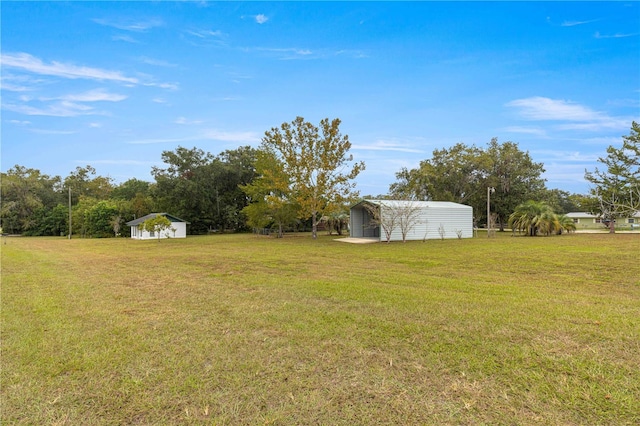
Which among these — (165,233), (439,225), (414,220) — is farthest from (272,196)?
(165,233)

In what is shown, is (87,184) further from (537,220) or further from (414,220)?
(537,220)

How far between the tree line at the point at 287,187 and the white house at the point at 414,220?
2.10m

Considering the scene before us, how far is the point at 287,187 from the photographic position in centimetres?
2441

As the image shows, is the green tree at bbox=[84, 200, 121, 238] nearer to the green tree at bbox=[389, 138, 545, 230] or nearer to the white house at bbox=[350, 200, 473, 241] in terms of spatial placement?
the white house at bbox=[350, 200, 473, 241]

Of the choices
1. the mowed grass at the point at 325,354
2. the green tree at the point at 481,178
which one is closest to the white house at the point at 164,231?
the green tree at the point at 481,178

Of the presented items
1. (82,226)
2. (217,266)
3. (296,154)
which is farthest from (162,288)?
(82,226)

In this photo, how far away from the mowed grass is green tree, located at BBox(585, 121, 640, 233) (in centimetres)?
2569

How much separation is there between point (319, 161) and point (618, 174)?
922 inches

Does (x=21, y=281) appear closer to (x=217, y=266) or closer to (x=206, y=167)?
(x=217, y=266)

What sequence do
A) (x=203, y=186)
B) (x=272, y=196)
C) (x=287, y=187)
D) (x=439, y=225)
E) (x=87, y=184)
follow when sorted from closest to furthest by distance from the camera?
(x=439, y=225)
(x=287, y=187)
(x=272, y=196)
(x=203, y=186)
(x=87, y=184)

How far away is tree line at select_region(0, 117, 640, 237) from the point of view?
23.8 metres

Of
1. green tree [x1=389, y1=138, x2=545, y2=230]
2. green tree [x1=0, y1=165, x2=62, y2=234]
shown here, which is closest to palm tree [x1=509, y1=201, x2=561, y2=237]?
green tree [x1=389, y1=138, x2=545, y2=230]

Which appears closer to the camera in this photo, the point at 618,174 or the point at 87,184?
the point at 618,174

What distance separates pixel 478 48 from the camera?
12477 millimetres
